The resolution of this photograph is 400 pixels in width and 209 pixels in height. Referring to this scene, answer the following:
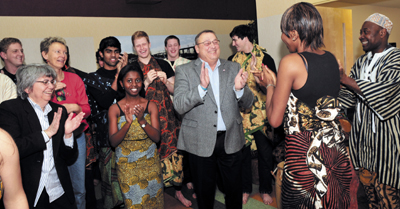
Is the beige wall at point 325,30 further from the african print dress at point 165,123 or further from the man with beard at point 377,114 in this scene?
the african print dress at point 165,123

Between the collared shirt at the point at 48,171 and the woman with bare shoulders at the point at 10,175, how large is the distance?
2.10 ft

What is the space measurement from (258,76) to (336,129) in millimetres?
641

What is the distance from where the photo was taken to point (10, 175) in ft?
4.32

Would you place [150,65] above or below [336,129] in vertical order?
above

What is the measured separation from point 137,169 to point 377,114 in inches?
83.2

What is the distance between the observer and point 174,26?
15.6 ft

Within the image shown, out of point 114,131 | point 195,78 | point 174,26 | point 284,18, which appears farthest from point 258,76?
point 174,26

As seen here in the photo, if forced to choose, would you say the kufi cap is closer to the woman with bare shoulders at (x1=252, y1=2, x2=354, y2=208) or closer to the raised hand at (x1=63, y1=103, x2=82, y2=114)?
the woman with bare shoulders at (x1=252, y1=2, x2=354, y2=208)

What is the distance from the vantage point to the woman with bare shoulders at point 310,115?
1.66 meters

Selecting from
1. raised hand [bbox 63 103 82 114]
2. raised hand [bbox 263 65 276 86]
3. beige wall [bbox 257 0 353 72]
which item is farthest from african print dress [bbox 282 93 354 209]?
beige wall [bbox 257 0 353 72]

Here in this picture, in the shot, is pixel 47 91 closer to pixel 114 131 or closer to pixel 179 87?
pixel 114 131

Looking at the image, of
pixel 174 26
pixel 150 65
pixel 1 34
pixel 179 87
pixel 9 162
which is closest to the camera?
pixel 9 162

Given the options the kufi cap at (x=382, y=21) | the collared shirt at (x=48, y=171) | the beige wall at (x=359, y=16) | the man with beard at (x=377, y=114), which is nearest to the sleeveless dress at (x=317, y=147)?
the man with beard at (x=377, y=114)

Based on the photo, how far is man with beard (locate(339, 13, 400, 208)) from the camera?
2213mm
